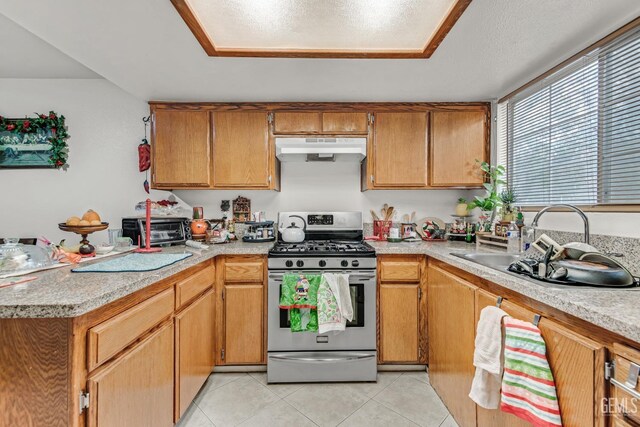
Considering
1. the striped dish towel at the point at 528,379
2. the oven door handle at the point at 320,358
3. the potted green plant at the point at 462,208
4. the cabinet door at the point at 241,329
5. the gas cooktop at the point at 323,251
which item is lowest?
the oven door handle at the point at 320,358

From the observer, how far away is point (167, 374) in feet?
4.51

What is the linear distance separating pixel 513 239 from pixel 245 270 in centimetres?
189

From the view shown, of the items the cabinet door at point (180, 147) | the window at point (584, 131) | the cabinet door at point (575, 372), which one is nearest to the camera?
the cabinet door at point (575, 372)

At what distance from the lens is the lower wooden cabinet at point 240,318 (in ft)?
6.73

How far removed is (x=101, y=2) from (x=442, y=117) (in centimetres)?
242

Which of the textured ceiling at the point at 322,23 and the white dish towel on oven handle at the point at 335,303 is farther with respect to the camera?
the white dish towel on oven handle at the point at 335,303

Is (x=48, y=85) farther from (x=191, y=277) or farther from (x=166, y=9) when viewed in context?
(x=191, y=277)

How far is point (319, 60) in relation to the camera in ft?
5.72

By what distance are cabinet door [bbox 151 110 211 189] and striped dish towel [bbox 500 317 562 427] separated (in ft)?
7.74

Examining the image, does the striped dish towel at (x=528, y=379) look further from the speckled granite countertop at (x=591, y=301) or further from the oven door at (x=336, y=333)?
the oven door at (x=336, y=333)

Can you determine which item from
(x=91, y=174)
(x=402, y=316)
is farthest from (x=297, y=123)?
(x=91, y=174)

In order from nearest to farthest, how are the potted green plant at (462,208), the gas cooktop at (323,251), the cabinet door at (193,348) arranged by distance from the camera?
the cabinet door at (193,348)
the gas cooktop at (323,251)
the potted green plant at (462,208)

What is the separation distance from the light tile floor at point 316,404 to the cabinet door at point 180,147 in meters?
1.65

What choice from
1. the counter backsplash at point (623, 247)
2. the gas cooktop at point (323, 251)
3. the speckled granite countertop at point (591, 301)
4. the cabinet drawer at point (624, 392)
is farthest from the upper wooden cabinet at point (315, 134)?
the cabinet drawer at point (624, 392)
